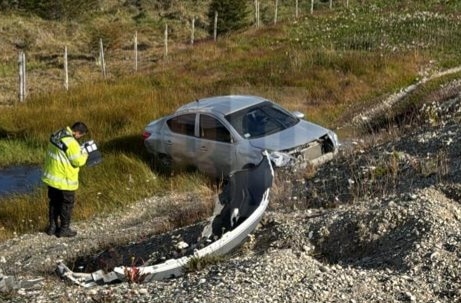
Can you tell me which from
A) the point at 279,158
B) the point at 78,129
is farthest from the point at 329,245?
the point at 78,129

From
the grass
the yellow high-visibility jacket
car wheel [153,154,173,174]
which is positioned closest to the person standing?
the yellow high-visibility jacket

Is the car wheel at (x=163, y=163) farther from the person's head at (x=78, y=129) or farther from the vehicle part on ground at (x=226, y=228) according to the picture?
the vehicle part on ground at (x=226, y=228)

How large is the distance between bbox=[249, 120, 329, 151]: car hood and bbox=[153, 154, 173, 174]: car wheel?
218cm

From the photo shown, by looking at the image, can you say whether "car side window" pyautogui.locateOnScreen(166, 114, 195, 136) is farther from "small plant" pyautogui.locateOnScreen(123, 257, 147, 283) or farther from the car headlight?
"small plant" pyautogui.locateOnScreen(123, 257, 147, 283)

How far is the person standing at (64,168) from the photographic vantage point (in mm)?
9891

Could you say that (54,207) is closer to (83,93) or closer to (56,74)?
(83,93)

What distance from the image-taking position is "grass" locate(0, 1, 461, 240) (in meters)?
12.5

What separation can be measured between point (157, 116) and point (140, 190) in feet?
17.0

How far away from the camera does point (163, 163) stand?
13516 millimetres

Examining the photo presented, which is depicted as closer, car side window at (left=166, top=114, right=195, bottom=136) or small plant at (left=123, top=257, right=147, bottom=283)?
small plant at (left=123, top=257, right=147, bottom=283)

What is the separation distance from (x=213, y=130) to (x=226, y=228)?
4388 millimetres

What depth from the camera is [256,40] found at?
28.3 meters

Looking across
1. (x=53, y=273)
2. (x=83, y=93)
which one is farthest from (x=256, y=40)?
(x=53, y=273)

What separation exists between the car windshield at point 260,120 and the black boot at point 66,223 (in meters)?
3.11
